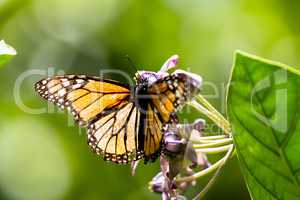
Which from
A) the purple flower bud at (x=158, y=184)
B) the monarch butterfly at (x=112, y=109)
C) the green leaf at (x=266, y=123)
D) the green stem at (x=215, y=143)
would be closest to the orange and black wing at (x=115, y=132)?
the monarch butterfly at (x=112, y=109)

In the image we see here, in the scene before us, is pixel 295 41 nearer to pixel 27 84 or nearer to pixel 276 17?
pixel 276 17

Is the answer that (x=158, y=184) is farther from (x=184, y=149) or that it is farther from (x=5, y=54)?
(x=5, y=54)

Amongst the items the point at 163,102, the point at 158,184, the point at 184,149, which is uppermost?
the point at 163,102

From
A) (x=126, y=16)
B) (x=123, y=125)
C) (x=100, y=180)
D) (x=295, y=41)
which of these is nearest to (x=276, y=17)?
(x=295, y=41)

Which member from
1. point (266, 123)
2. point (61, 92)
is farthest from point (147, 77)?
point (266, 123)

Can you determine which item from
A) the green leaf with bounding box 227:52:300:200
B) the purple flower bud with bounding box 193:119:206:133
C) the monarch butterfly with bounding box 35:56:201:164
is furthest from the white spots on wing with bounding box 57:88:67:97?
the green leaf with bounding box 227:52:300:200

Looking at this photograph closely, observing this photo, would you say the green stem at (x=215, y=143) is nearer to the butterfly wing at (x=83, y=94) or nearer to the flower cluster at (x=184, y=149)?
the flower cluster at (x=184, y=149)

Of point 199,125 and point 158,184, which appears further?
point 158,184
